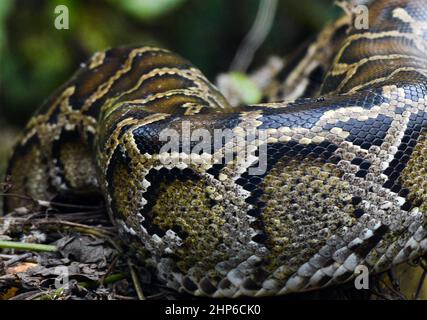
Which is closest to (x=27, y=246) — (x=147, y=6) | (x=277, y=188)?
(x=277, y=188)

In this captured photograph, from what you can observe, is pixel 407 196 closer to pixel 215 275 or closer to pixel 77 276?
pixel 215 275

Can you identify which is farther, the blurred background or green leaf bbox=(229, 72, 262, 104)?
the blurred background

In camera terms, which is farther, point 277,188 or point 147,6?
point 147,6

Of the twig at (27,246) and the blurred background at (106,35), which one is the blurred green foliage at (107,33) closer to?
the blurred background at (106,35)

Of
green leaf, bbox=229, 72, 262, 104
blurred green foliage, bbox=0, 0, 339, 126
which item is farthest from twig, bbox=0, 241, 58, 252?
blurred green foliage, bbox=0, 0, 339, 126

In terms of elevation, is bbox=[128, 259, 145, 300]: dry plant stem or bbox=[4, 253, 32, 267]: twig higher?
bbox=[4, 253, 32, 267]: twig

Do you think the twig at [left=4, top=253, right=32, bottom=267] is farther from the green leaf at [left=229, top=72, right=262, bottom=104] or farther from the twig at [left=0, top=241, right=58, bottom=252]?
the green leaf at [left=229, top=72, right=262, bottom=104]

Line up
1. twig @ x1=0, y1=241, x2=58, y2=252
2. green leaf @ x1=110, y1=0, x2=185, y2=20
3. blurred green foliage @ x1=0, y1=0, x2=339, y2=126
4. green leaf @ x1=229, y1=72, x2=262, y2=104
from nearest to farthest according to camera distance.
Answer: twig @ x1=0, y1=241, x2=58, y2=252
green leaf @ x1=229, y1=72, x2=262, y2=104
green leaf @ x1=110, y1=0, x2=185, y2=20
blurred green foliage @ x1=0, y1=0, x2=339, y2=126

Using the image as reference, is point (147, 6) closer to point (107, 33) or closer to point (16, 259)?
point (107, 33)
